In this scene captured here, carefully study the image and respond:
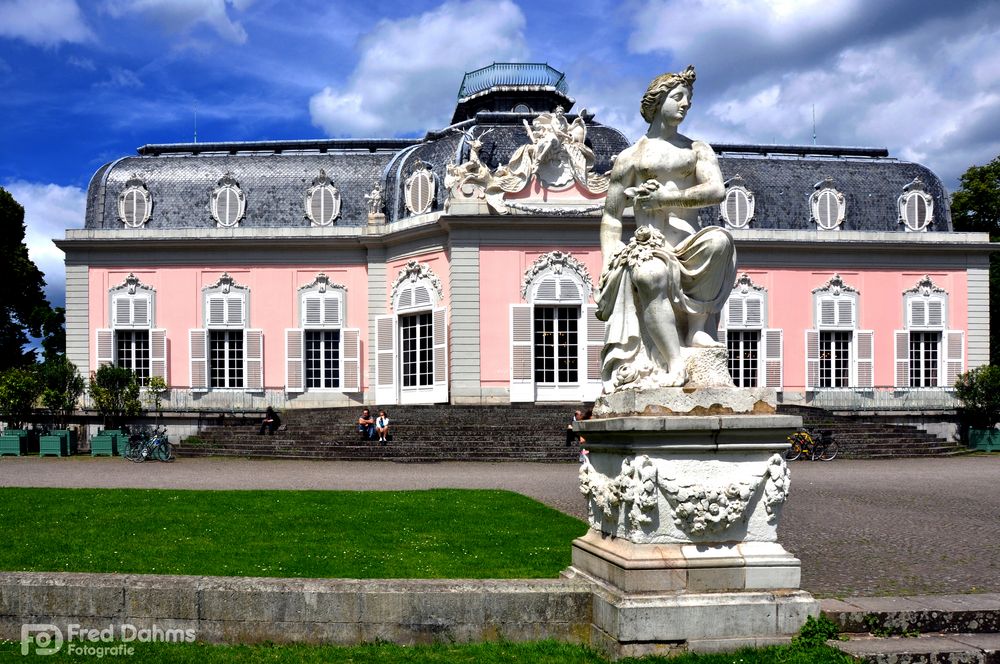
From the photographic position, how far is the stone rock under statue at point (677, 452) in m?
5.25

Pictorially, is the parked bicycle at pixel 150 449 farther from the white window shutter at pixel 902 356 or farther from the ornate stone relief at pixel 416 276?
the white window shutter at pixel 902 356

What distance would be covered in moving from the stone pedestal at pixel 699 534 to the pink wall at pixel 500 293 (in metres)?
23.2

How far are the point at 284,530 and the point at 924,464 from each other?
1686 cm

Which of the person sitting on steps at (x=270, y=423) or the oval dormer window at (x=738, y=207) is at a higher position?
the oval dormer window at (x=738, y=207)

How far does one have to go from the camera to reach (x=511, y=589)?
5.64 m

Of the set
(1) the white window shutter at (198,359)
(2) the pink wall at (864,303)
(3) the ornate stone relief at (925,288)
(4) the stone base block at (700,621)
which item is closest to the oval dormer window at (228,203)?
(1) the white window shutter at (198,359)

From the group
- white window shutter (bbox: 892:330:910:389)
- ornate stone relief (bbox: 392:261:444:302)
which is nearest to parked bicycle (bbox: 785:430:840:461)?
white window shutter (bbox: 892:330:910:389)

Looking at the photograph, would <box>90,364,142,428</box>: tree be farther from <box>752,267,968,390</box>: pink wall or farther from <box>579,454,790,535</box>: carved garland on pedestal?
<box>579,454,790,535</box>: carved garland on pedestal

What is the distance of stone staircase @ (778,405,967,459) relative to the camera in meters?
24.7

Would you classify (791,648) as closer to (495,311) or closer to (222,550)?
(222,550)

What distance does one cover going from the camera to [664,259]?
5.79m

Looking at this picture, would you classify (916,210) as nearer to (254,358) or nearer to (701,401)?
(254,358)

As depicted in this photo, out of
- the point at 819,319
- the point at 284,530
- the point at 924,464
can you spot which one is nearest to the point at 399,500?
the point at 284,530

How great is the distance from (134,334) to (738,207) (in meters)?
20.2
